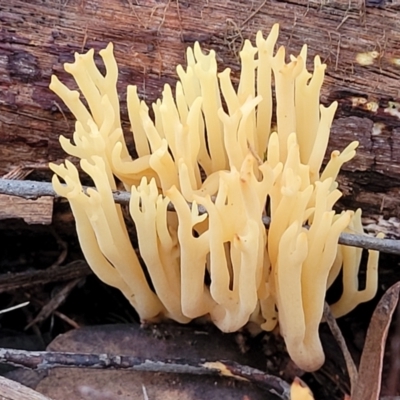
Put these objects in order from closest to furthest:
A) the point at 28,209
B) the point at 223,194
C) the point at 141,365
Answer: the point at 223,194, the point at 141,365, the point at 28,209

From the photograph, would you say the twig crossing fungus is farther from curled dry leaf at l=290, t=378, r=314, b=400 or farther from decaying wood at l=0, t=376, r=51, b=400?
decaying wood at l=0, t=376, r=51, b=400

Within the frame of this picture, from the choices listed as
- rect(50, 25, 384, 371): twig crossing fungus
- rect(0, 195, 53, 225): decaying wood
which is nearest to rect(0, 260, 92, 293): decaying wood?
rect(0, 195, 53, 225): decaying wood

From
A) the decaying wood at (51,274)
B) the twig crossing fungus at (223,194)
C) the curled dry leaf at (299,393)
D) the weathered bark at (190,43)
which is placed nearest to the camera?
the twig crossing fungus at (223,194)

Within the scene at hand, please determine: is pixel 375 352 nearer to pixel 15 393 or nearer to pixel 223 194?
pixel 223 194

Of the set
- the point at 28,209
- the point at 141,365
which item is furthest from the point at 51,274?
the point at 141,365

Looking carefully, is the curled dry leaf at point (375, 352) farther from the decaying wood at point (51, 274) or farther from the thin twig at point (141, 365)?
the decaying wood at point (51, 274)

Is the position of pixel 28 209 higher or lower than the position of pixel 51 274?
higher

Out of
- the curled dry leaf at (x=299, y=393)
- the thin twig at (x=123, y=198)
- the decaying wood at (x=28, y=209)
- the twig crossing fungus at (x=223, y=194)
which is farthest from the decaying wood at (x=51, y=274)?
the curled dry leaf at (x=299, y=393)
